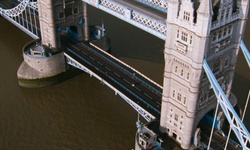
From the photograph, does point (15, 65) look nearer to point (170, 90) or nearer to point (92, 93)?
point (92, 93)

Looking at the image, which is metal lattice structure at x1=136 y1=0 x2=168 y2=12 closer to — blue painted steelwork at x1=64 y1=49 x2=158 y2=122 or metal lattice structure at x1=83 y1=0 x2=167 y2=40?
metal lattice structure at x1=83 y1=0 x2=167 y2=40

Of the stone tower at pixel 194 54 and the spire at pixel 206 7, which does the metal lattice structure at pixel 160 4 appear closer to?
the stone tower at pixel 194 54

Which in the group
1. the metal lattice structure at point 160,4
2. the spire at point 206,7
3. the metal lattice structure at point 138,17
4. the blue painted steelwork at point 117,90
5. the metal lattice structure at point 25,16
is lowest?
the blue painted steelwork at point 117,90

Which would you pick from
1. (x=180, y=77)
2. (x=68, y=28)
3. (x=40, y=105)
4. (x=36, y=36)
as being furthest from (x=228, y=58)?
(x=36, y=36)

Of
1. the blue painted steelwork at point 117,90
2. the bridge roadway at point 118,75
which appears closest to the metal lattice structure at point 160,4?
the bridge roadway at point 118,75

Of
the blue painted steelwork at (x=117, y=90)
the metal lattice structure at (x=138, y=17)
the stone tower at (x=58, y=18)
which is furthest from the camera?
the stone tower at (x=58, y=18)

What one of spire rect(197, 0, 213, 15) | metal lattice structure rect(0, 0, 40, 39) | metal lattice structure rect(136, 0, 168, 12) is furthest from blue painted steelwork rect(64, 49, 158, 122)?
spire rect(197, 0, 213, 15)

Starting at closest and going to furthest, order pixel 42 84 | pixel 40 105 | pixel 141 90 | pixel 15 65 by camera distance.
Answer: pixel 141 90 < pixel 40 105 < pixel 42 84 < pixel 15 65
